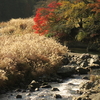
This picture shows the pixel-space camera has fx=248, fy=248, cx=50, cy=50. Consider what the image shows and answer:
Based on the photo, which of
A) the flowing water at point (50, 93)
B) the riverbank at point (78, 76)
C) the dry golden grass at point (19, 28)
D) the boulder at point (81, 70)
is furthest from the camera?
the dry golden grass at point (19, 28)

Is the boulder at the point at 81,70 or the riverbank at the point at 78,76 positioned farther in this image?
the boulder at the point at 81,70

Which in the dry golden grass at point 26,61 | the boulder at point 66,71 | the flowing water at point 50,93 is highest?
the dry golden grass at point 26,61

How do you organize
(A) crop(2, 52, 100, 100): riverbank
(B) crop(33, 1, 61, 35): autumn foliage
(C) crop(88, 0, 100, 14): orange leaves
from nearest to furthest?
1. (A) crop(2, 52, 100, 100): riverbank
2. (C) crop(88, 0, 100, 14): orange leaves
3. (B) crop(33, 1, 61, 35): autumn foliage

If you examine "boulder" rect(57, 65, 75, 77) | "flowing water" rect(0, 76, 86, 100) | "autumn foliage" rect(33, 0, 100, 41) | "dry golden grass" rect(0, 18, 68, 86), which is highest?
"autumn foliage" rect(33, 0, 100, 41)

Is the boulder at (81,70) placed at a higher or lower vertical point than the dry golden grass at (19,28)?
lower

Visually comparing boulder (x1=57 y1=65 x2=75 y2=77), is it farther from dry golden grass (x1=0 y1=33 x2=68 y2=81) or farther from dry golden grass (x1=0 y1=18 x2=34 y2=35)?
dry golden grass (x1=0 y1=18 x2=34 y2=35)

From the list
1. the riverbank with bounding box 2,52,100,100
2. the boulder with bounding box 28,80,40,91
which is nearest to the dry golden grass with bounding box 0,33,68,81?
the riverbank with bounding box 2,52,100,100

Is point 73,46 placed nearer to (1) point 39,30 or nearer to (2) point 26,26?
(1) point 39,30

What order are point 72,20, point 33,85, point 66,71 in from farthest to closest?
1. point 72,20
2. point 66,71
3. point 33,85

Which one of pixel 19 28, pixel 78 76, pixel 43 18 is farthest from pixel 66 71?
pixel 19 28

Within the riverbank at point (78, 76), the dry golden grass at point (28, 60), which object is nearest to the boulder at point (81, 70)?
the riverbank at point (78, 76)

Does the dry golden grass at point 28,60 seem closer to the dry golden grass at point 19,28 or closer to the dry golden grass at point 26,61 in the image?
the dry golden grass at point 26,61

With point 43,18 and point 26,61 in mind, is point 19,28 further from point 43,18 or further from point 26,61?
point 26,61

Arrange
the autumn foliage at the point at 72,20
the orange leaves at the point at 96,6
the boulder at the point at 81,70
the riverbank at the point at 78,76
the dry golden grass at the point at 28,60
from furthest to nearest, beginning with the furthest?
the autumn foliage at the point at 72,20 → the orange leaves at the point at 96,6 → the boulder at the point at 81,70 → the dry golden grass at the point at 28,60 → the riverbank at the point at 78,76
